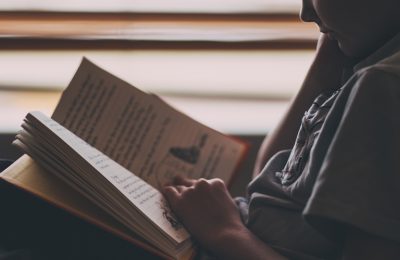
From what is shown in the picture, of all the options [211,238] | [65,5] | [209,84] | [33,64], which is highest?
[65,5]

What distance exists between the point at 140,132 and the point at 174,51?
0.28 metres

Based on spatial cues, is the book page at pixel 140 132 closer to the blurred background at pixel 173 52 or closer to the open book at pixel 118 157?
the open book at pixel 118 157

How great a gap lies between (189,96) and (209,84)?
0.17 ft

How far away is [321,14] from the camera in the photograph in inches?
30.8

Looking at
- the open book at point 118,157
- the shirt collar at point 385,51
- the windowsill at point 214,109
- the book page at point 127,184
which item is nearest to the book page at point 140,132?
the open book at point 118,157

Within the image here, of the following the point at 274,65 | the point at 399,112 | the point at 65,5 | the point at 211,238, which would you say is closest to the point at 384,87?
the point at 399,112

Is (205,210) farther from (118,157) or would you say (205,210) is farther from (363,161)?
(363,161)

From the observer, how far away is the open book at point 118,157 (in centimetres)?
82

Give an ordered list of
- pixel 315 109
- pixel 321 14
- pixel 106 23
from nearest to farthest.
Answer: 1. pixel 321 14
2. pixel 315 109
3. pixel 106 23

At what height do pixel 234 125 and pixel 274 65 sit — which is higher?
pixel 274 65

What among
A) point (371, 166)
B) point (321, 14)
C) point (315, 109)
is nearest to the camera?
point (371, 166)

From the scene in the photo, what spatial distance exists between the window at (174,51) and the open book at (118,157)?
23 cm

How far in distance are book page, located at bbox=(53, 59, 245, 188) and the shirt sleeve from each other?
46cm

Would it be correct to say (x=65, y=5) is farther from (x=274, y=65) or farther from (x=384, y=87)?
(x=384, y=87)
